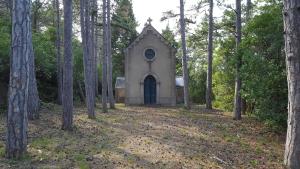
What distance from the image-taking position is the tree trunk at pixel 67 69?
12.6 m

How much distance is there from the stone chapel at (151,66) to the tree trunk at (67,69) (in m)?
18.7

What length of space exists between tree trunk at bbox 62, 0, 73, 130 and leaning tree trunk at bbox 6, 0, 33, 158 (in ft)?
14.2

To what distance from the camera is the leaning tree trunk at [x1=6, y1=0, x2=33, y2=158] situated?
818cm

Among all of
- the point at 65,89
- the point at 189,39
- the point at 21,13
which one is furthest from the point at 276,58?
the point at 189,39

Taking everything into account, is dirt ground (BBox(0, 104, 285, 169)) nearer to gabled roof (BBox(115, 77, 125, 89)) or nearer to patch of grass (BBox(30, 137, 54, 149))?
patch of grass (BBox(30, 137, 54, 149))

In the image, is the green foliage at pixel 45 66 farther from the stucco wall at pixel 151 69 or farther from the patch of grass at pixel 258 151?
the patch of grass at pixel 258 151

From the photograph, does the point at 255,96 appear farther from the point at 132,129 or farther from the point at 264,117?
the point at 132,129

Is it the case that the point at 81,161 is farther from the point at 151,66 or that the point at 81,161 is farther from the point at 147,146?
the point at 151,66

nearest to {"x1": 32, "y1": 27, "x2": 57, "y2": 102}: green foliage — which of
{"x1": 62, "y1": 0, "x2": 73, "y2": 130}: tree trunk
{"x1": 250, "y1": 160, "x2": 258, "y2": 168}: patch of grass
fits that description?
{"x1": 62, "y1": 0, "x2": 73, "y2": 130}: tree trunk

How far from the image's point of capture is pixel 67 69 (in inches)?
506

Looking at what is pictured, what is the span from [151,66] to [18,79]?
78.6 feet

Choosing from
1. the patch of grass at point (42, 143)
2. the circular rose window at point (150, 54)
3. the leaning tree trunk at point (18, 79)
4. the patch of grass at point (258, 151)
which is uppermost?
the circular rose window at point (150, 54)

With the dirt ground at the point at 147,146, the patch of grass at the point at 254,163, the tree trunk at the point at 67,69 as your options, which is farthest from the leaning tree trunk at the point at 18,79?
the patch of grass at the point at 254,163

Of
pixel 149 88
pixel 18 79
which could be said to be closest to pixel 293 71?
pixel 18 79
